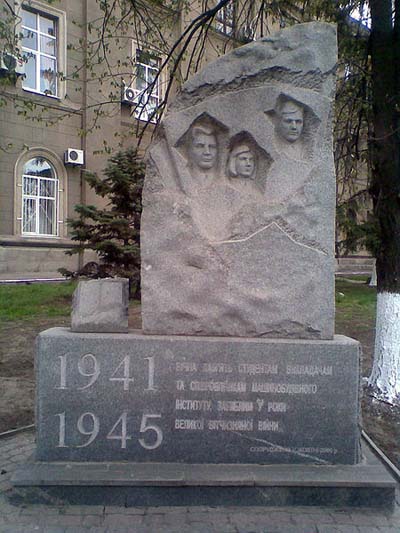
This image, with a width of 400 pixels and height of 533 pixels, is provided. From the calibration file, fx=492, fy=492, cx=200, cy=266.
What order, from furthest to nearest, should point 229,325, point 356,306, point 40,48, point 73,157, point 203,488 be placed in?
point 73,157, point 40,48, point 356,306, point 229,325, point 203,488

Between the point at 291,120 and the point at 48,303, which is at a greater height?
the point at 291,120

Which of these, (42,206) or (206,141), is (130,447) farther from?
(42,206)

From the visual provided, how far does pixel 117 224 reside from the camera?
404 inches

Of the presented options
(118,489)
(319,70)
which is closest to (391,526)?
(118,489)

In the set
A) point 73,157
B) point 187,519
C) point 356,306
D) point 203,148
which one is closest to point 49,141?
point 73,157

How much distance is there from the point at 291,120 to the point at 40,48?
15.3 meters

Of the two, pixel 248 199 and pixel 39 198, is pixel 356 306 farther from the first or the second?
pixel 39 198

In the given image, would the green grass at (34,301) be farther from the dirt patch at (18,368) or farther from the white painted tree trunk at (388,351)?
the white painted tree trunk at (388,351)

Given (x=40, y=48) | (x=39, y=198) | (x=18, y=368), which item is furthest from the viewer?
(x=39, y=198)

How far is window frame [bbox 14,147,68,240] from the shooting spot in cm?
1568

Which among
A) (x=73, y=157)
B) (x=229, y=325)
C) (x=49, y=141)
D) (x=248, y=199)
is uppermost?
(x=49, y=141)

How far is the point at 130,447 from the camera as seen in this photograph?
3.22 m

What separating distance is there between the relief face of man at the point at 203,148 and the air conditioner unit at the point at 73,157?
1408 cm

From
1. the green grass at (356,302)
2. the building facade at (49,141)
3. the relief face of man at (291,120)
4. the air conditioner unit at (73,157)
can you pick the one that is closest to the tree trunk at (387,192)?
the relief face of man at (291,120)
